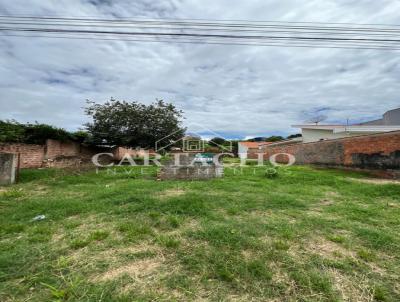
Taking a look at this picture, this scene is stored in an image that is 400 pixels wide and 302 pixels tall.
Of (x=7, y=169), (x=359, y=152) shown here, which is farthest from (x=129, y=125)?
(x=359, y=152)

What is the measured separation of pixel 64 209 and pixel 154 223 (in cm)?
174

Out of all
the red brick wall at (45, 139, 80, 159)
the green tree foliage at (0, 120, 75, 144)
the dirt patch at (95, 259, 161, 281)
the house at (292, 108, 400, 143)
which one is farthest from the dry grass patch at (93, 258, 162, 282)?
the house at (292, 108, 400, 143)

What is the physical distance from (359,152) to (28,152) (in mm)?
12480

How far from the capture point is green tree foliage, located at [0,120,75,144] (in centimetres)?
801

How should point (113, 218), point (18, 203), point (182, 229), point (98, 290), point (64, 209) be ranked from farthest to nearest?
point (18, 203) → point (64, 209) → point (113, 218) → point (182, 229) → point (98, 290)

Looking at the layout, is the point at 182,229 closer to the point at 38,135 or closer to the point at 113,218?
the point at 113,218

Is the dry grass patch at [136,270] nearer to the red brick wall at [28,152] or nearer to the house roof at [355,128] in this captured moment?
the red brick wall at [28,152]

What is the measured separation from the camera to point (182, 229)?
3.12 meters

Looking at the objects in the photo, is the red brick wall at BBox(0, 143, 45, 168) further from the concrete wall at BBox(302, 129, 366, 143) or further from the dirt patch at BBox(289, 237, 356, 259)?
the concrete wall at BBox(302, 129, 366, 143)

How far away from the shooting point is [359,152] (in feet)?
29.6

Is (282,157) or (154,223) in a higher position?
(282,157)

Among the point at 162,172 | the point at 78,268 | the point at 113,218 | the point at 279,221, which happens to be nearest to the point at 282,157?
the point at 162,172

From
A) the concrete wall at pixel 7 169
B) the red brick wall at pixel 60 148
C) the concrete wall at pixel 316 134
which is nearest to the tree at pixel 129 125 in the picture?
the red brick wall at pixel 60 148

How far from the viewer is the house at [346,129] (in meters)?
14.9
